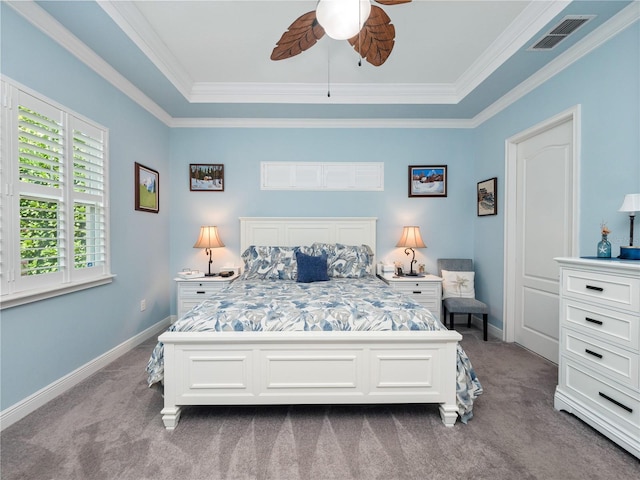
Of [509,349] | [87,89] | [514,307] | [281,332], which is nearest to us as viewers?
[281,332]

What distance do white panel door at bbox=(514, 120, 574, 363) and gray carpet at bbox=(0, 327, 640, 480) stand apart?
1035mm

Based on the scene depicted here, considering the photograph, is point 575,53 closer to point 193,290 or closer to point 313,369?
point 313,369

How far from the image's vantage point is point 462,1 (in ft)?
7.41

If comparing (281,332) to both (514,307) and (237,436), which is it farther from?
(514,307)

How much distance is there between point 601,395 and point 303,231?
10.5 feet

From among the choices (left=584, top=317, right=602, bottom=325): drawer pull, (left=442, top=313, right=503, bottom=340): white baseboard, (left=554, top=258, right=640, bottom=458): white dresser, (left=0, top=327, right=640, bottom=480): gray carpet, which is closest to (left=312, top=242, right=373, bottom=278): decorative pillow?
(left=442, top=313, right=503, bottom=340): white baseboard

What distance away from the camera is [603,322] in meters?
1.80

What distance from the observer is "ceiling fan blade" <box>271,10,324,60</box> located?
1.85 metres

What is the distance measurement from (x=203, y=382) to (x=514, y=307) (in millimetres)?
3421

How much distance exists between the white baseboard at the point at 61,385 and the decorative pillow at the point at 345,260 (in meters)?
2.27

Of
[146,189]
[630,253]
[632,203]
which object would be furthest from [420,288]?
[146,189]

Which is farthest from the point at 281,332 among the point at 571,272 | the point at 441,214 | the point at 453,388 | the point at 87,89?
the point at 441,214

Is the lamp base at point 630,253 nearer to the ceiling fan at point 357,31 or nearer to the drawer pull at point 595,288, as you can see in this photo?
the drawer pull at point 595,288

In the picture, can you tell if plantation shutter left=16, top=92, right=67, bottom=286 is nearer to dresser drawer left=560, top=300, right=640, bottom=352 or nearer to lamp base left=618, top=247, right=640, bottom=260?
dresser drawer left=560, top=300, right=640, bottom=352
